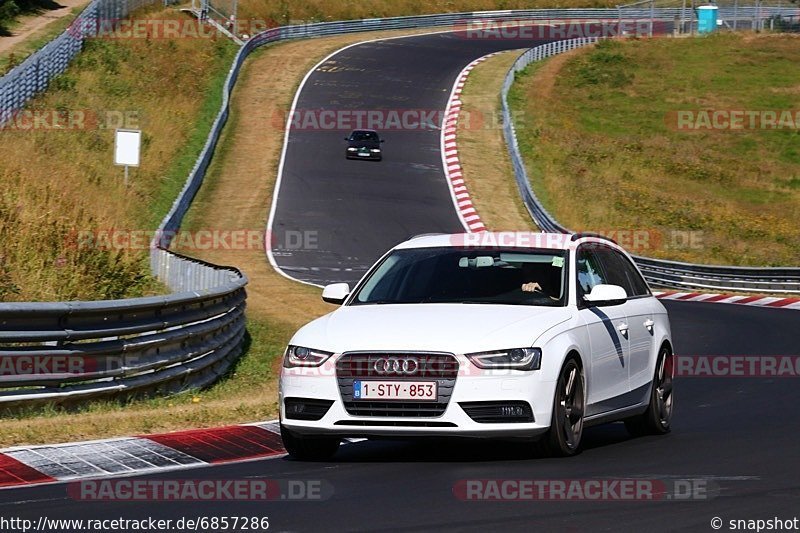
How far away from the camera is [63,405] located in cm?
1181

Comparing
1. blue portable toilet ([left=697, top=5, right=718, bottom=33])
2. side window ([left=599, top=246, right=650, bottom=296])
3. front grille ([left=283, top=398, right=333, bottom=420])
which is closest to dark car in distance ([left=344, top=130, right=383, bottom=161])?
side window ([left=599, top=246, right=650, bottom=296])

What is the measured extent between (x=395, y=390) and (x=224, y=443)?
2.03 meters

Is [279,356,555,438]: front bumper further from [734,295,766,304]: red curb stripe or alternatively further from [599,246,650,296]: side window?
[734,295,766,304]: red curb stripe

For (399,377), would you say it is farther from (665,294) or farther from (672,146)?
(672,146)

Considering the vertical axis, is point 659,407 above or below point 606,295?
below

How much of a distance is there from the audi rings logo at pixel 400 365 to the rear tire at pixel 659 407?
289cm

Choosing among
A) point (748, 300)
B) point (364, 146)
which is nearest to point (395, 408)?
point (748, 300)

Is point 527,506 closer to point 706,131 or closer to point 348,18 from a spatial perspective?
point 706,131

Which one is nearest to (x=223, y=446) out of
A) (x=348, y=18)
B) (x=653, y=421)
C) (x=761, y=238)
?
(x=653, y=421)

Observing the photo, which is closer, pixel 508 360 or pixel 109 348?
pixel 508 360

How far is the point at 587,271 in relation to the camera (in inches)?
424

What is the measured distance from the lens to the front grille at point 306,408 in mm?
9289

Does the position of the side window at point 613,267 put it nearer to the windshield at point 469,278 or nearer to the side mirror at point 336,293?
the windshield at point 469,278

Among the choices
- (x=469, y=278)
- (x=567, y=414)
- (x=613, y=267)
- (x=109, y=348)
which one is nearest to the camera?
(x=567, y=414)
